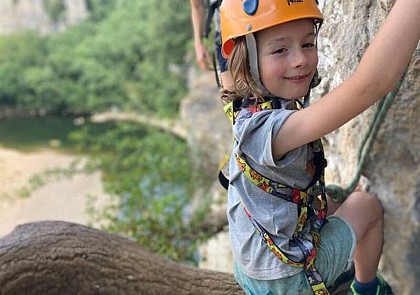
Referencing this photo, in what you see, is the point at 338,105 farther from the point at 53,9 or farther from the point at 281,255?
the point at 53,9

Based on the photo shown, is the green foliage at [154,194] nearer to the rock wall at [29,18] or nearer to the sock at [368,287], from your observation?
the sock at [368,287]

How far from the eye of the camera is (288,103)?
1.45 metres

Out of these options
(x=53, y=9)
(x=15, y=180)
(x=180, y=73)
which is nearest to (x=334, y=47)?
(x=15, y=180)

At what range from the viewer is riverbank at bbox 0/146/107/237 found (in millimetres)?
13812

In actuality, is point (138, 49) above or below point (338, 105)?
below

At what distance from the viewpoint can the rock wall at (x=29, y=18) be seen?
31531 mm

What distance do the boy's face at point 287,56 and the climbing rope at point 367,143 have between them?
0.48 meters

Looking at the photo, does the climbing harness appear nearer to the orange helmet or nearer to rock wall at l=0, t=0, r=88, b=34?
the orange helmet

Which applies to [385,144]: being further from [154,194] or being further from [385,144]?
[154,194]

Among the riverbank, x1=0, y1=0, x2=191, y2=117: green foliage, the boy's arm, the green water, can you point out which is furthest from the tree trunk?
the green water

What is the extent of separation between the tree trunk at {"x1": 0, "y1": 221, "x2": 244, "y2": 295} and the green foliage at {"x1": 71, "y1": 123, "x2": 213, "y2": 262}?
7.12 feet

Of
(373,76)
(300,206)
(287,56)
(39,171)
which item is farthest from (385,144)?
(39,171)

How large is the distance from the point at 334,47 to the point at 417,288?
3.91 ft

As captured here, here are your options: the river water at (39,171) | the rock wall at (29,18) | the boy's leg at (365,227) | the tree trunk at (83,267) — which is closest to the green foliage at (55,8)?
the rock wall at (29,18)
